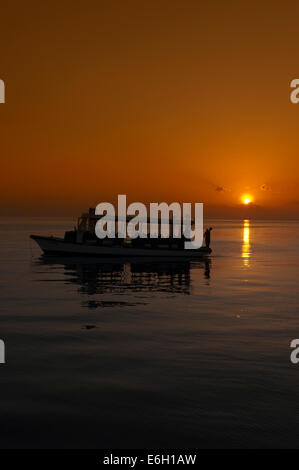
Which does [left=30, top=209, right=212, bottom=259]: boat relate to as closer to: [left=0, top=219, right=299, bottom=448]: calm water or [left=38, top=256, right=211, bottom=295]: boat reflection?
[left=38, top=256, right=211, bottom=295]: boat reflection

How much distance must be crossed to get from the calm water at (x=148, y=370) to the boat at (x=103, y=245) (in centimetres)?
2733

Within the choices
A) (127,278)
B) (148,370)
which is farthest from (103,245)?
(148,370)

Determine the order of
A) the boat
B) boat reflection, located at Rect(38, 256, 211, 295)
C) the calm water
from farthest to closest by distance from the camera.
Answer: the boat < boat reflection, located at Rect(38, 256, 211, 295) < the calm water

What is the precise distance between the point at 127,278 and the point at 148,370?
2529 cm

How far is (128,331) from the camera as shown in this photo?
1877 cm

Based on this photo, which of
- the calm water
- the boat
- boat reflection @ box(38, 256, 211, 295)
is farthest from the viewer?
the boat

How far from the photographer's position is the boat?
186 feet

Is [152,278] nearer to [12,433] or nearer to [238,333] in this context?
[238,333]

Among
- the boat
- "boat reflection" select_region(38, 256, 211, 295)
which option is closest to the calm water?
"boat reflection" select_region(38, 256, 211, 295)

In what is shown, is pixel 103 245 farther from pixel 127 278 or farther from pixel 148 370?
pixel 148 370

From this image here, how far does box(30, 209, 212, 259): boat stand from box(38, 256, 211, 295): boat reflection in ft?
13.7

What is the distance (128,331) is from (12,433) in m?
9.59

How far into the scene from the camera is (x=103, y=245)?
186ft

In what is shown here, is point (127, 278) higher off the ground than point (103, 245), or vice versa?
point (103, 245)
